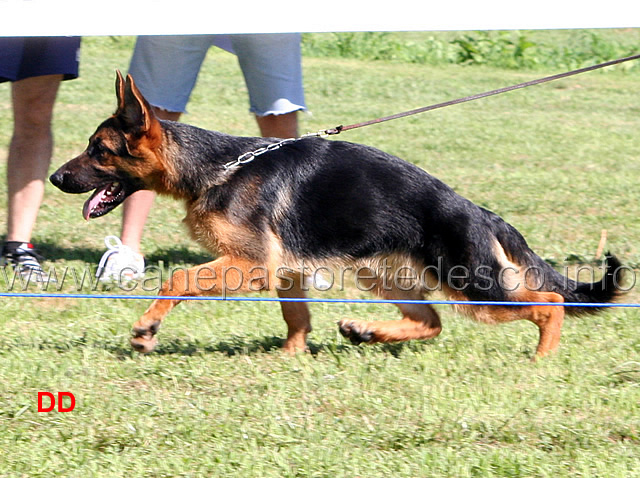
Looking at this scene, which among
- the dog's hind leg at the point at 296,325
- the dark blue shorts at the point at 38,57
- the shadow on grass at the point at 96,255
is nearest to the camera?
the dog's hind leg at the point at 296,325

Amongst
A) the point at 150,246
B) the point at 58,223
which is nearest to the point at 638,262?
the point at 150,246

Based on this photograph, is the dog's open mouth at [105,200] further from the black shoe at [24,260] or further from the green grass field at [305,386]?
the black shoe at [24,260]

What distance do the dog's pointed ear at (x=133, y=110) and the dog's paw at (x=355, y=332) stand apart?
1203 mm

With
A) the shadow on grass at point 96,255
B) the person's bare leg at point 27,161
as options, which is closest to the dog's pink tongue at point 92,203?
the person's bare leg at point 27,161

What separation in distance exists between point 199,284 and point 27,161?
2.01 metres

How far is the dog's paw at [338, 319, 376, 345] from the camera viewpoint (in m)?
4.00

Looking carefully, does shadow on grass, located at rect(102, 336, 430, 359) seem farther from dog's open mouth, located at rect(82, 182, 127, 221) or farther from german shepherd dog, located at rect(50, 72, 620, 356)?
dog's open mouth, located at rect(82, 182, 127, 221)

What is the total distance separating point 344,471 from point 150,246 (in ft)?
10.3

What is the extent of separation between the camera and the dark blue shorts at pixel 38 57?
4738 millimetres

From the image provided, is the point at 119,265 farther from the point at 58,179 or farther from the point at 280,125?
the point at 58,179

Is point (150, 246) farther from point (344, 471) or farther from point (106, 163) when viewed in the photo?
point (344, 471)

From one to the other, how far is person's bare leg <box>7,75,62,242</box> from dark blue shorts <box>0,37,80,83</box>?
0.13 metres

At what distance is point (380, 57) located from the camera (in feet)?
47.9

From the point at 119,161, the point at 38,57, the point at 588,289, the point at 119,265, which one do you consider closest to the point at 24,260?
the point at 119,265
